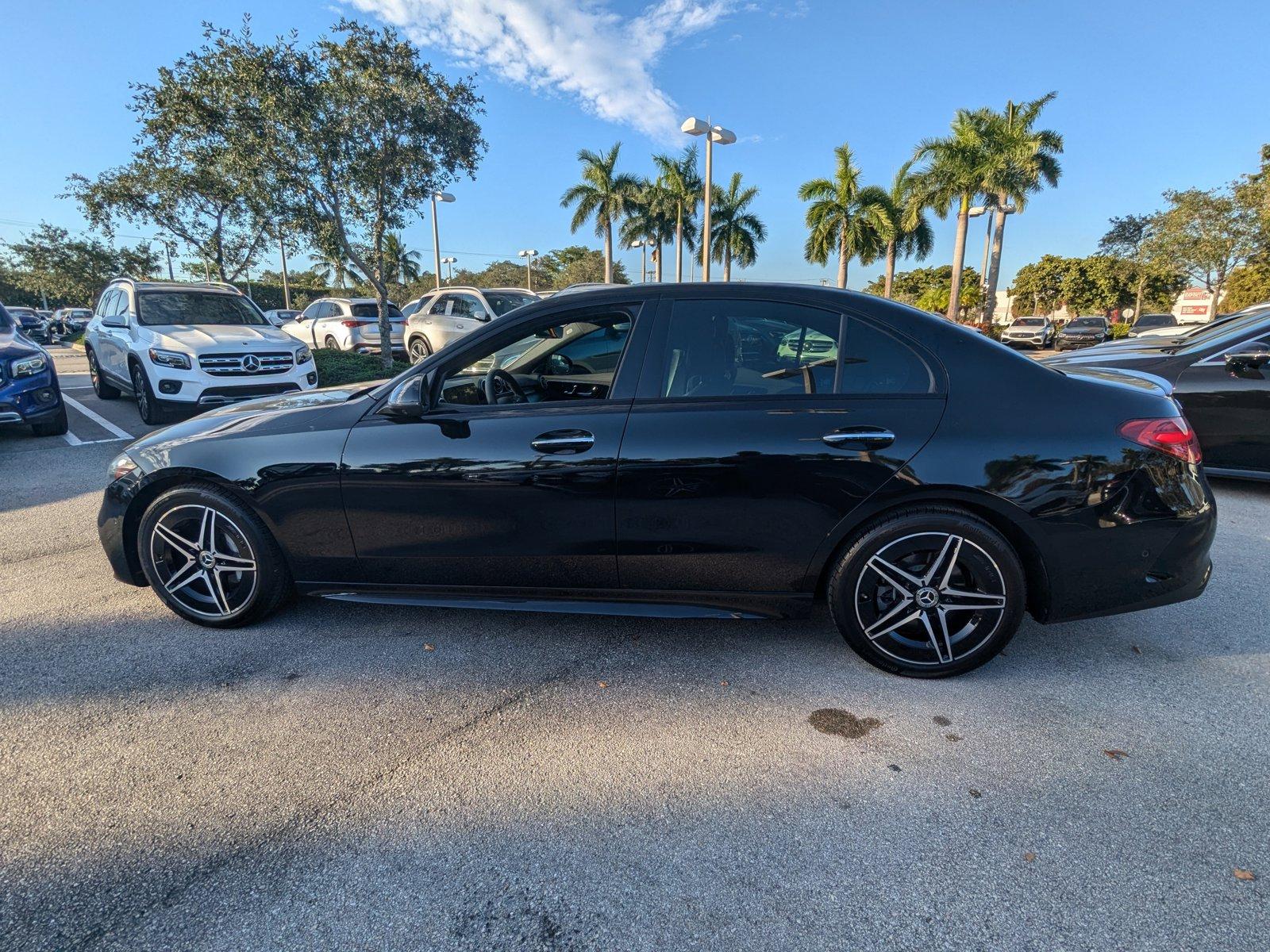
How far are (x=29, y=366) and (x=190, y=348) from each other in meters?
1.39

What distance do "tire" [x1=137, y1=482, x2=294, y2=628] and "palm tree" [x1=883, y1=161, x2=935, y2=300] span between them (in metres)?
30.4

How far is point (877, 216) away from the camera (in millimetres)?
31219

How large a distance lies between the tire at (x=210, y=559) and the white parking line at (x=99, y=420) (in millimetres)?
5559

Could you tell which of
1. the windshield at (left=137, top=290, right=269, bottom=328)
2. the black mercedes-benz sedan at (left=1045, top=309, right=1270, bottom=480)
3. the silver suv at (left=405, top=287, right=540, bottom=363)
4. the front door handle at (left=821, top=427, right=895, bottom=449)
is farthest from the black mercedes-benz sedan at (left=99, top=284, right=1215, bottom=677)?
the silver suv at (left=405, top=287, right=540, bottom=363)

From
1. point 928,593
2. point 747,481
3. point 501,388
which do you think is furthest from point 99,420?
point 928,593

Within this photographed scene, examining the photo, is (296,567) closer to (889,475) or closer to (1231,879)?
(889,475)

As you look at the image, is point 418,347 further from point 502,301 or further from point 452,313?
point 502,301

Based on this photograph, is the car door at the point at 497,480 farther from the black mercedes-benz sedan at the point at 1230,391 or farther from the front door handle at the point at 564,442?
the black mercedes-benz sedan at the point at 1230,391

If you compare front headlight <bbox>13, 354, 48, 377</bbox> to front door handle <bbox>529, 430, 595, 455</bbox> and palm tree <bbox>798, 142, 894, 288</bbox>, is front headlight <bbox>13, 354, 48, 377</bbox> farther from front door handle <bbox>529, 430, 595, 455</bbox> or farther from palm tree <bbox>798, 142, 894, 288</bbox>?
palm tree <bbox>798, 142, 894, 288</bbox>

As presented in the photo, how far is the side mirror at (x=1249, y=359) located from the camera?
5.02 metres

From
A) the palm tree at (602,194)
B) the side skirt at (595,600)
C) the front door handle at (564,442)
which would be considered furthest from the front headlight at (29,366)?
the palm tree at (602,194)

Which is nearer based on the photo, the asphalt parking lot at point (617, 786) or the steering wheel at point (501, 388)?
the asphalt parking lot at point (617, 786)

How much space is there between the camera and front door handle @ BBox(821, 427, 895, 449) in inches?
97.7

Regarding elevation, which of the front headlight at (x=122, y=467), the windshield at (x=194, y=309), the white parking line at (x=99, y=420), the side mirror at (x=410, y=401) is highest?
the windshield at (x=194, y=309)
